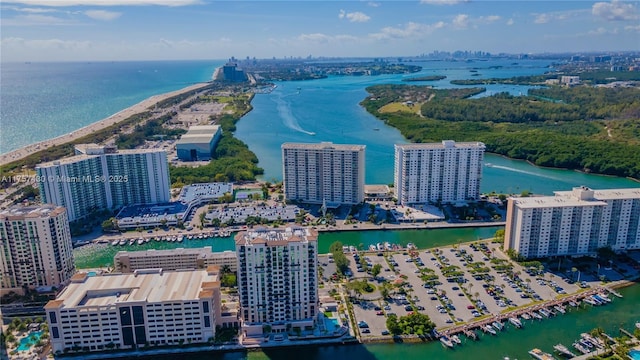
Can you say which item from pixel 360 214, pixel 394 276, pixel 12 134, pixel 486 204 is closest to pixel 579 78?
pixel 486 204

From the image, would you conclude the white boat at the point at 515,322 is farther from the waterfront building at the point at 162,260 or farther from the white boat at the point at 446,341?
the waterfront building at the point at 162,260

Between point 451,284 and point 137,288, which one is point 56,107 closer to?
point 137,288

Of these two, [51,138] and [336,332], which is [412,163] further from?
[51,138]

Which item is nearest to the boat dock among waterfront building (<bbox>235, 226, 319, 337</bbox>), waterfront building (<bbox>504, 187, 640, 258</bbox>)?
waterfront building (<bbox>504, 187, 640, 258</bbox>)

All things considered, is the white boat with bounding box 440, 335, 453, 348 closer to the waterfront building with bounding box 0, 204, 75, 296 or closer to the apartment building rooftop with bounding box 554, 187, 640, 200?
the apartment building rooftop with bounding box 554, 187, 640, 200

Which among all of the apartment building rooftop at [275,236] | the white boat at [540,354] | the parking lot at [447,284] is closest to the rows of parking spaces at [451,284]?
the parking lot at [447,284]
